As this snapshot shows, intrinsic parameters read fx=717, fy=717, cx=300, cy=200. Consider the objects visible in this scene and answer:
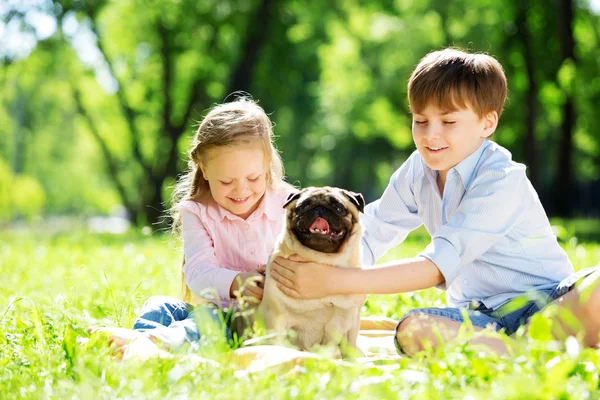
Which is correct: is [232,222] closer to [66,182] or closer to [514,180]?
[514,180]

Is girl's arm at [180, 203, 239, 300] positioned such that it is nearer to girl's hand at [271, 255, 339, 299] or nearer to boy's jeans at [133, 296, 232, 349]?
boy's jeans at [133, 296, 232, 349]

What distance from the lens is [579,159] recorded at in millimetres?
38250

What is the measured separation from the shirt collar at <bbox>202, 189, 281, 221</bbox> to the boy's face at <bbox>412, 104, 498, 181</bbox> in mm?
985

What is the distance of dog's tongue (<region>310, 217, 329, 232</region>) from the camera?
3539mm

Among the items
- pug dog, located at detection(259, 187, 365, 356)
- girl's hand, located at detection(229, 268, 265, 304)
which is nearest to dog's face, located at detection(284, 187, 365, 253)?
pug dog, located at detection(259, 187, 365, 356)

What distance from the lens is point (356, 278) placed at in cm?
355

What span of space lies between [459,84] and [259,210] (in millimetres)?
1389

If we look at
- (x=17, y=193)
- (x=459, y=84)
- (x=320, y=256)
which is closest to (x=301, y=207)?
(x=320, y=256)

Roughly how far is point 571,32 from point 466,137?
53.9ft

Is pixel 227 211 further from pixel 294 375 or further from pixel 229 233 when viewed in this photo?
pixel 294 375

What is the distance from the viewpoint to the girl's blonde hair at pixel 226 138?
420 cm

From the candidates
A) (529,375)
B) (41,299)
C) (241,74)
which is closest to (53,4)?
(241,74)

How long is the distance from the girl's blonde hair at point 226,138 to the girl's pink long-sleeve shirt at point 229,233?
145mm

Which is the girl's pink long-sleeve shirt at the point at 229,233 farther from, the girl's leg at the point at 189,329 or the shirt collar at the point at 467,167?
the shirt collar at the point at 467,167
